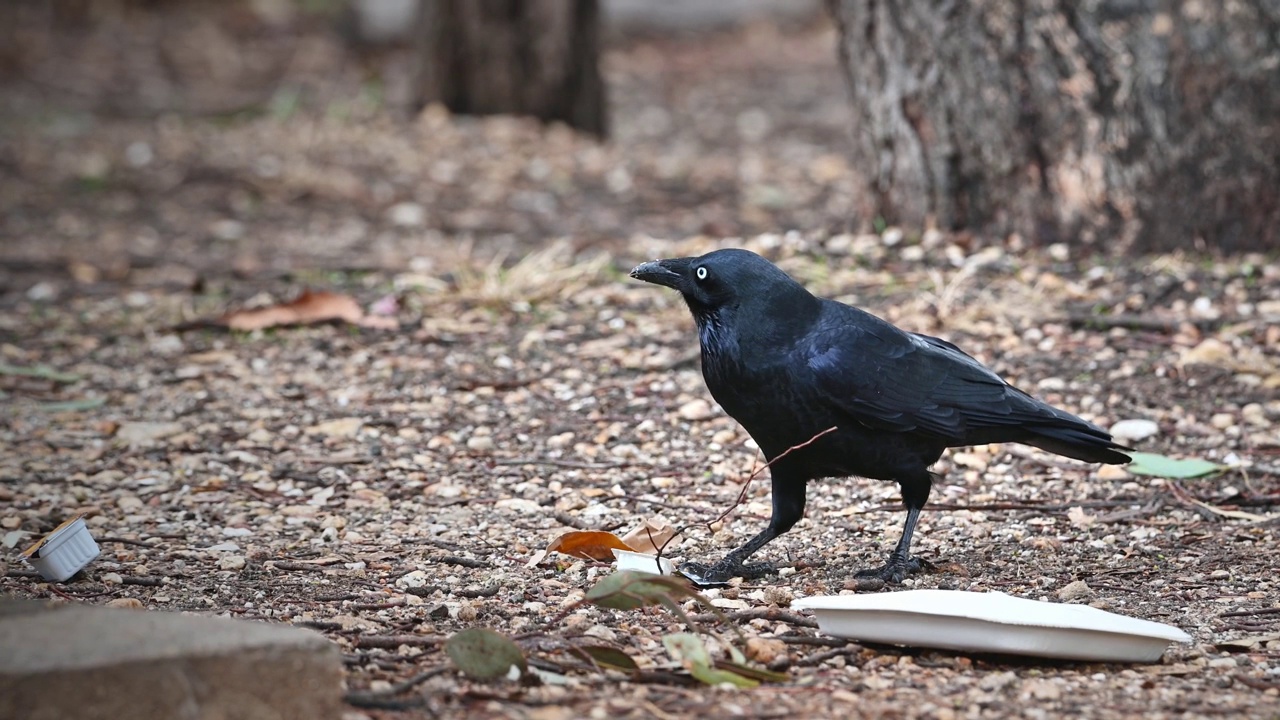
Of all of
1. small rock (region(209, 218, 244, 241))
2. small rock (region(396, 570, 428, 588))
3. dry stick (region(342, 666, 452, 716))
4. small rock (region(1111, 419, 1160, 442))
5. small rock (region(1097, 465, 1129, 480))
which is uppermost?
small rock (region(209, 218, 244, 241))

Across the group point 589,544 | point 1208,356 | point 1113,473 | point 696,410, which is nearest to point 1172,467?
point 1113,473

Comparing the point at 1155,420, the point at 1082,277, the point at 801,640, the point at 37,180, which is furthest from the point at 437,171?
the point at 801,640

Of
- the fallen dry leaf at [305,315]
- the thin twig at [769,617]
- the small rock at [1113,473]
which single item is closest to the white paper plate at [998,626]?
the thin twig at [769,617]

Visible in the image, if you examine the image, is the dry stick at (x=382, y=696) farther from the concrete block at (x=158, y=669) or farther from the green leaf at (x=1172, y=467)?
the green leaf at (x=1172, y=467)

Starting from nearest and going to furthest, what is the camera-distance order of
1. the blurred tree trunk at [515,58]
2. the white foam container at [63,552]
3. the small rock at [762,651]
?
the small rock at [762,651] → the white foam container at [63,552] → the blurred tree trunk at [515,58]

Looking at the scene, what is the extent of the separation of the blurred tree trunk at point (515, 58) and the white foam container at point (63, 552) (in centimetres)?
626

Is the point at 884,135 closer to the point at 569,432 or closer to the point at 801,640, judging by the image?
the point at 569,432

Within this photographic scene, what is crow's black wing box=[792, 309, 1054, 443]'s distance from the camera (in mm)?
3453

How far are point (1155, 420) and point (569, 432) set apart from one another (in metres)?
1.83

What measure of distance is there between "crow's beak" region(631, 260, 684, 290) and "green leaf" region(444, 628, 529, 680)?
1.17 meters

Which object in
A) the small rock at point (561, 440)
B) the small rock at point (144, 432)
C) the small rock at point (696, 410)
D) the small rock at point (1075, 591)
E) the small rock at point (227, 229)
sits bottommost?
the small rock at point (1075, 591)

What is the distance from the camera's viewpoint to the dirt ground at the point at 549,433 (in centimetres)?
293

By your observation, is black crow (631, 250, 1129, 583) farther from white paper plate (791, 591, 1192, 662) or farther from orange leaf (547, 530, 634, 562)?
white paper plate (791, 591, 1192, 662)

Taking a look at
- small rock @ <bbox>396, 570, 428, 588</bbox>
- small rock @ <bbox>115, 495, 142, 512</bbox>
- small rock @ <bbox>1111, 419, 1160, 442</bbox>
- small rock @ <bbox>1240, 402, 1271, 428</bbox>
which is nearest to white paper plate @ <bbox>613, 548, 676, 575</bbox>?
small rock @ <bbox>396, 570, 428, 588</bbox>
